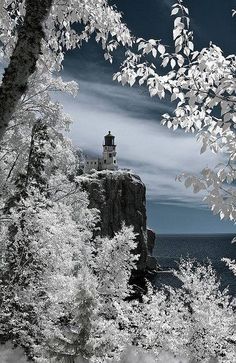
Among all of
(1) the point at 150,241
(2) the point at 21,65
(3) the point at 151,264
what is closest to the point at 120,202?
(1) the point at 150,241

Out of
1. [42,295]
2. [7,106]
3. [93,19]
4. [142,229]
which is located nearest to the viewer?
[7,106]

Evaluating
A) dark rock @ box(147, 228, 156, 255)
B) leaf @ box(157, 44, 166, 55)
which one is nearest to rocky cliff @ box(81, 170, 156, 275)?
dark rock @ box(147, 228, 156, 255)

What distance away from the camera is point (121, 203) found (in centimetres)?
8769

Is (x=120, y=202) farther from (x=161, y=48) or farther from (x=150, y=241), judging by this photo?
(x=161, y=48)

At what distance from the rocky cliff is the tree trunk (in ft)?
249

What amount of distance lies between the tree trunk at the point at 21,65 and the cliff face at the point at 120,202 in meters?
75.5

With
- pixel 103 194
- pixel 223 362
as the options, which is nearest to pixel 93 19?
pixel 223 362

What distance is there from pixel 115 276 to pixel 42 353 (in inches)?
264

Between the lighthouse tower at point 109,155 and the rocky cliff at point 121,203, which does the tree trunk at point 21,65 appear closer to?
the rocky cliff at point 121,203

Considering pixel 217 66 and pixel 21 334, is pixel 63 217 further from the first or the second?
pixel 217 66

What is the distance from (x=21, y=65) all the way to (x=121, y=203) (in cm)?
8361

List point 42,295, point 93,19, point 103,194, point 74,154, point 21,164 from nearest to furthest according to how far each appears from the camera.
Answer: point 93,19 < point 21,164 < point 42,295 < point 74,154 < point 103,194

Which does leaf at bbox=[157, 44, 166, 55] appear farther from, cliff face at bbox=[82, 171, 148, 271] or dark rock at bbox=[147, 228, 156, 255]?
dark rock at bbox=[147, 228, 156, 255]

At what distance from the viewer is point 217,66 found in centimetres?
563
